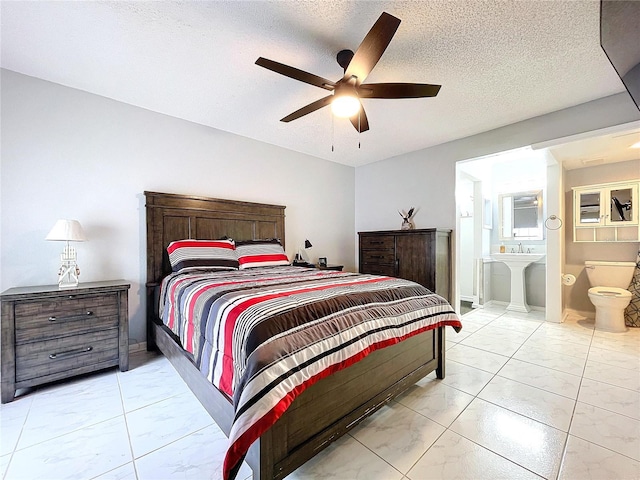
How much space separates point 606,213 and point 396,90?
12.8 feet

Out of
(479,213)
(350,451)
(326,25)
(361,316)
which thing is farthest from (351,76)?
(479,213)

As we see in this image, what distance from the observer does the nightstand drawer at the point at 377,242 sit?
→ 164 inches

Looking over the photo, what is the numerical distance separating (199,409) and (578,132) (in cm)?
437

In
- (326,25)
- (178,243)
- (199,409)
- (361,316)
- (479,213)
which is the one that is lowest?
(199,409)

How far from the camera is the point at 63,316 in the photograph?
214cm

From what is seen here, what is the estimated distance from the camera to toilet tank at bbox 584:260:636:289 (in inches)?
138

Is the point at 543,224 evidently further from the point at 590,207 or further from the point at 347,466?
the point at 347,466

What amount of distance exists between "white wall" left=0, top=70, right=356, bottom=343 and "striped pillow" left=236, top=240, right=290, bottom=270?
738mm

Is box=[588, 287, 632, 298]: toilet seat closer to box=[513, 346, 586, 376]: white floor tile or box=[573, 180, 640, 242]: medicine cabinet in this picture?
box=[573, 180, 640, 242]: medicine cabinet

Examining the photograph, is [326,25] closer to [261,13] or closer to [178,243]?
[261,13]

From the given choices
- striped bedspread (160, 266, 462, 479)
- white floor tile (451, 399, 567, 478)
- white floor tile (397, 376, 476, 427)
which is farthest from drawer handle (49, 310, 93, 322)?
white floor tile (451, 399, 567, 478)

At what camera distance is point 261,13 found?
5.66 feet

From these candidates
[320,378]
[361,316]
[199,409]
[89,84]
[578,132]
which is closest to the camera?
[320,378]

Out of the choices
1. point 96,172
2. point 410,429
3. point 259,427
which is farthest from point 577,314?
point 96,172
